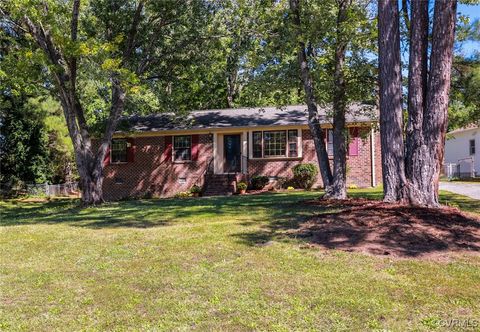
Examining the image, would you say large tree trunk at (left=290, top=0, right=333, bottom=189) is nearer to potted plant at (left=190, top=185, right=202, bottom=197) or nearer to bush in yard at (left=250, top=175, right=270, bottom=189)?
A: bush in yard at (left=250, top=175, right=270, bottom=189)

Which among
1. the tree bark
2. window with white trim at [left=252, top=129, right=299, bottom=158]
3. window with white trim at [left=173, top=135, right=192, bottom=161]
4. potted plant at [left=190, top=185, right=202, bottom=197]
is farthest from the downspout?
the tree bark

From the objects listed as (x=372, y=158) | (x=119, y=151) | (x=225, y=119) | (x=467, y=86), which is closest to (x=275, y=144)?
(x=225, y=119)

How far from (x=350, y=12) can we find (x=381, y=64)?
11.9ft

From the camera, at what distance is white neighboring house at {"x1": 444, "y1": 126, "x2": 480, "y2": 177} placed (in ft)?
88.6

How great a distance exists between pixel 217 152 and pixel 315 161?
470cm

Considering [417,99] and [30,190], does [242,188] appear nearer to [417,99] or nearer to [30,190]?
[30,190]

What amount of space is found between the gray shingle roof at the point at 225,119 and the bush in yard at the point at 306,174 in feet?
6.52

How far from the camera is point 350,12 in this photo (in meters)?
11.4

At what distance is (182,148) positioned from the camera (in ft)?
71.4

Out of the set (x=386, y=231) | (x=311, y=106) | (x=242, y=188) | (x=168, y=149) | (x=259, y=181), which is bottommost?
(x=386, y=231)

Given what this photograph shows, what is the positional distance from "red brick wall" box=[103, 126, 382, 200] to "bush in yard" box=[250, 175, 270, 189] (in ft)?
1.16

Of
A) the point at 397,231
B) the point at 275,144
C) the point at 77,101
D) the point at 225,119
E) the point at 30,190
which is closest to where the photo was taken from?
the point at 397,231

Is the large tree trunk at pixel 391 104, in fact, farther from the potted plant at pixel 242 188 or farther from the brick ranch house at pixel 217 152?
the potted plant at pixel 242 188

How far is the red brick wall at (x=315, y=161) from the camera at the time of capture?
1967 cm
